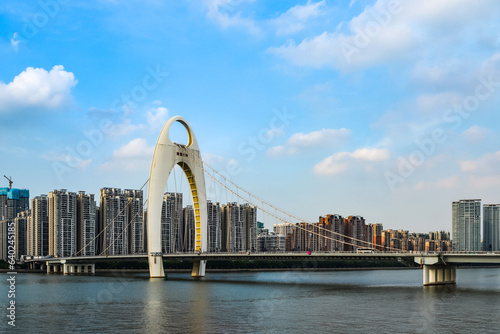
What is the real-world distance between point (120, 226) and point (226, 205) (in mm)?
33410

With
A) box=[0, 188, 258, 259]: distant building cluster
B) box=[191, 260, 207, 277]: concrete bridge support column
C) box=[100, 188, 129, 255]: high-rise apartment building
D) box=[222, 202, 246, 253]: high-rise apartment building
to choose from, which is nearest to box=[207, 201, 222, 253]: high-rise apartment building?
box=[0, 188, 258, 259]: distant building cluster

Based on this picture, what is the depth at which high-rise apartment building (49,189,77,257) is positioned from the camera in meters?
115

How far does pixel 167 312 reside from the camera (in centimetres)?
3831

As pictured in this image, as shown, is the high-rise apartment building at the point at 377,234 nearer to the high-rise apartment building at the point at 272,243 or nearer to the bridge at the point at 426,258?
the high-rise apartment building at the point at 272,243

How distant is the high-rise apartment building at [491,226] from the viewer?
163m

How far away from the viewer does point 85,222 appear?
395 feet

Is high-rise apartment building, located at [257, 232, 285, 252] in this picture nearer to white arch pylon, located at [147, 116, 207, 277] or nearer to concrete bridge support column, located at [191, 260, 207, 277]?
concrete bridge support column, located at [191, 260, 207, 277]

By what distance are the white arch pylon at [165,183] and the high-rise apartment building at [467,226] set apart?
4281 inches

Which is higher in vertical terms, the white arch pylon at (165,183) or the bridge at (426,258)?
the white arch pylon at (165,183)

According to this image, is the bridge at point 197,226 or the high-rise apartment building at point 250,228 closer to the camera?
the bridge at point 197,226

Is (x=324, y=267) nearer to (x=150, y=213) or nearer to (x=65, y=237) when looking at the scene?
(x=65, y=237)

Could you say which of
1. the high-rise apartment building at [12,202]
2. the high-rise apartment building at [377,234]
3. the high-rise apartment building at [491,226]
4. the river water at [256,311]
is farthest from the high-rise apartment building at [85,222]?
the high-rise apartment building at [491,226]

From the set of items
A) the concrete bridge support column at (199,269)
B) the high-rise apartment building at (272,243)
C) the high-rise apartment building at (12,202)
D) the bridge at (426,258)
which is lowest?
the high-rise apartment building at (272,243)

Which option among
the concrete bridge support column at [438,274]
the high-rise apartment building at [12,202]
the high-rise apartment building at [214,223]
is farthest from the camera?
the high-rise apartment building at [12,202]
